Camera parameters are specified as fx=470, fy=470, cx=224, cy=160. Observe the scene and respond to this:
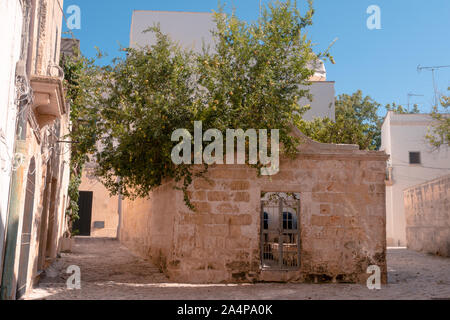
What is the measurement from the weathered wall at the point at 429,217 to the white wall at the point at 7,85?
603 inches

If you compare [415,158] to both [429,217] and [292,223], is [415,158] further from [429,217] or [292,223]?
[292,223]

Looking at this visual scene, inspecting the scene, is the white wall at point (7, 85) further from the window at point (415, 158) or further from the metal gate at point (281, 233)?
the window at point (415, 158)

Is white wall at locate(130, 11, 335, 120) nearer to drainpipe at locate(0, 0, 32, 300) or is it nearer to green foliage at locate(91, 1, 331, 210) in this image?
green foliage at locate(91, 1, 331, 210)

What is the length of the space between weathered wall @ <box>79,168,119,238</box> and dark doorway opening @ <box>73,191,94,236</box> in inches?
19.1

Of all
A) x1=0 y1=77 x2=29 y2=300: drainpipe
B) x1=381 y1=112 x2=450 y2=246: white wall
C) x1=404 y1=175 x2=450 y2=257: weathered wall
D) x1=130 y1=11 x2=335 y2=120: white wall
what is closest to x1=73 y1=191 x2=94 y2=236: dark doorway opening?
x1=130 y1=11 x2=335 y2=120: white wall

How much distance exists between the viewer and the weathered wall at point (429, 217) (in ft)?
55.9

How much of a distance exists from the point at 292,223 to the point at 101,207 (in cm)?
1590

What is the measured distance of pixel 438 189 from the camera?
17844 millimetres

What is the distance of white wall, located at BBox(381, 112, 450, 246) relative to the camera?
25641 mm

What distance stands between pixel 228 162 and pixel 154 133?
1.65 metres

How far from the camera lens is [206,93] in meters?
9.84
